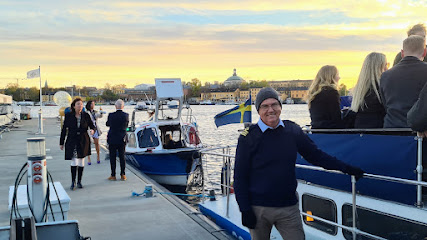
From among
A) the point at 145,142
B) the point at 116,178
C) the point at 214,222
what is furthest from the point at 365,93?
the point at 145,142

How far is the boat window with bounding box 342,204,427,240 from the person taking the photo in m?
4.74

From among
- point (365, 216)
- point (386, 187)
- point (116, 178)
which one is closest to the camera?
point (386, 187)

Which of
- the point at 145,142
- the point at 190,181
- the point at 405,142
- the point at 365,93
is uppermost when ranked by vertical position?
the point at 365,93

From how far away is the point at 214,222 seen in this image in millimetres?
8766

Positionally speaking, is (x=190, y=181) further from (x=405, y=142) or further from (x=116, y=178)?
(x=405, y=142)

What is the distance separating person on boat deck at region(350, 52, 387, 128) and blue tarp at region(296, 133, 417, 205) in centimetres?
41

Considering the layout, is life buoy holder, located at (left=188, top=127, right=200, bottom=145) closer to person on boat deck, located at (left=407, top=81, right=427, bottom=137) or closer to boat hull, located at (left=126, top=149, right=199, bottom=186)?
boat hull, located at (left=126, top=149, right=199, bottom=186)

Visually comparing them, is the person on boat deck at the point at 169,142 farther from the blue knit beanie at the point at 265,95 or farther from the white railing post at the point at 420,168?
the blue knit beanie at the point at 265,95

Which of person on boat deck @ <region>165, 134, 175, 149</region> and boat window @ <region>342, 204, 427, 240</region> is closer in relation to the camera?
boat window @ <region>342, 204, 427, 240</region>

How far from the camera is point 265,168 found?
4020mm

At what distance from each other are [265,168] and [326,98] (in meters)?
2.30

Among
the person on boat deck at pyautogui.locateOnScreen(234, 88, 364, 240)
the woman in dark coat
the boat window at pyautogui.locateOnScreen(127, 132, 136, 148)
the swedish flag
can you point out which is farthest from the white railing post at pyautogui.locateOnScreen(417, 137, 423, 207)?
the boat window at pyautogui.locateOnScreen(127, 132, 136, 148)

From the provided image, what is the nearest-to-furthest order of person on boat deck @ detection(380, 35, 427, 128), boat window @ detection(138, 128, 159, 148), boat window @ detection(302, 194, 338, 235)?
person on boat deck @ detection(380, 35, 427, 128)
boat window @ detection(302, 194, 338, 235)
boat window @ detection(138, 128, 159, 148)

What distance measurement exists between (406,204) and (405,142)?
68 cm
